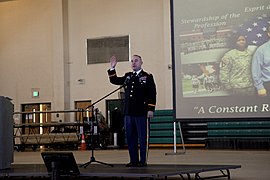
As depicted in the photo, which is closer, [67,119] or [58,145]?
[58,145]

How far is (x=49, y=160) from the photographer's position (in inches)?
209

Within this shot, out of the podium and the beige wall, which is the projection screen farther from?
the podium

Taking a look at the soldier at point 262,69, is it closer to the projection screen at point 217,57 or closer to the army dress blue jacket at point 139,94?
the projection screen at point 217,57

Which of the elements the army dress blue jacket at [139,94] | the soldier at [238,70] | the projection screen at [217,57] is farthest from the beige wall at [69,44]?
the army dress blue jacket at [139,94]

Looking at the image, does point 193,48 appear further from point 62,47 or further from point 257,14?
point 62,47

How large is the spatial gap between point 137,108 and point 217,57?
5713 millimetres

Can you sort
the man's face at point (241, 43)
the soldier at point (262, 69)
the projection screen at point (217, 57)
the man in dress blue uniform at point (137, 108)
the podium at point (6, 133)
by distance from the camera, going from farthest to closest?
1. the man's face at point (241, 43)
2. the projection screen at point (217, 57)
3. the soldier at point (262, 69)
4. the podium at point (6, 133)
5. the man in dress blue uniform at point (137, 108)

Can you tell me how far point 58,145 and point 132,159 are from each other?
35.7 ft

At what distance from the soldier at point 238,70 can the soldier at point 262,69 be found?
0.13 metres

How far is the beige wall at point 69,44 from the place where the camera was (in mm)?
17484

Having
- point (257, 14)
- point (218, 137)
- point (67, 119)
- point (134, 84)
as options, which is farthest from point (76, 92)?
point (134, 84)

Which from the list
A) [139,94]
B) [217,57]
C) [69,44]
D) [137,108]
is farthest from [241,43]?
[69,44]

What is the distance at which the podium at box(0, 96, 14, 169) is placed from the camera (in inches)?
254

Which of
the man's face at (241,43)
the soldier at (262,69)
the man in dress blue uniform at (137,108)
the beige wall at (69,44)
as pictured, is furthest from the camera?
the beige wall at (69,44)
